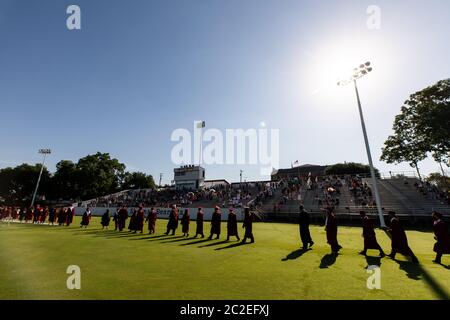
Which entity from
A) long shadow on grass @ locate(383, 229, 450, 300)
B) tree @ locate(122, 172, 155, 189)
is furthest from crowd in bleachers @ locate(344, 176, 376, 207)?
tree @ locate(122, 172, 155, 189)

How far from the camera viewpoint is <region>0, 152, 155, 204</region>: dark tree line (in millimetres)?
68938

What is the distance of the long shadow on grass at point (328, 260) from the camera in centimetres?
784

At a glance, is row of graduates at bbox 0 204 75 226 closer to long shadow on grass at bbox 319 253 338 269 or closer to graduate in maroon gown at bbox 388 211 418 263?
long shadow on grass at bbox 319 253 338 269

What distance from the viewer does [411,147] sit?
121ft

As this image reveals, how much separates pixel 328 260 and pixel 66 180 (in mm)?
77351

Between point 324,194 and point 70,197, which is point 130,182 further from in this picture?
point 324,194

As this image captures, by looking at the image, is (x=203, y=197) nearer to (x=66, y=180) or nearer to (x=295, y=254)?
(x=295, y=254)

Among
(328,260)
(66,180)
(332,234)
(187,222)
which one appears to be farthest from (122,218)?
(66,180)

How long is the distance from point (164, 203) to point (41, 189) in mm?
51651

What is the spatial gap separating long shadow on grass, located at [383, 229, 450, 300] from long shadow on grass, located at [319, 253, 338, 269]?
1.96 m
